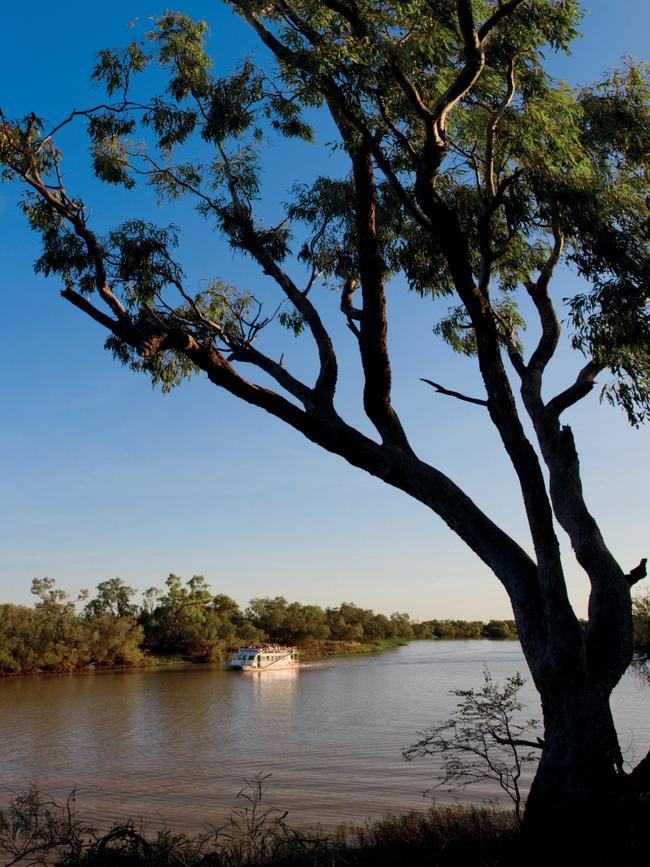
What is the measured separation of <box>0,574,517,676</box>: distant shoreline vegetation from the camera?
44594 mm

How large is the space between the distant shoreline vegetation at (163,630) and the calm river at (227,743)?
713 centimetres

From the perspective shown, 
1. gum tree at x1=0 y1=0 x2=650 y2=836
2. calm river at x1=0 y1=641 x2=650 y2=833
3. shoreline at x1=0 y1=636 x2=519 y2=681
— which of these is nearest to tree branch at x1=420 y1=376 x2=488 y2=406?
gum tree at x1=0 y1=0 x2=650 y2=836

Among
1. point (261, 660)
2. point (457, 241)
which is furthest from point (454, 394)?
point (261, 660)

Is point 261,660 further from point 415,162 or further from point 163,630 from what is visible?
point 415,162

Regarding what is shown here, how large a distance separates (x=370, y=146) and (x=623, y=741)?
16132 millimetres

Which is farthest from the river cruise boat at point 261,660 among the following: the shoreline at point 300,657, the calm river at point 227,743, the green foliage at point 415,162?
the green foliage at point 415,162

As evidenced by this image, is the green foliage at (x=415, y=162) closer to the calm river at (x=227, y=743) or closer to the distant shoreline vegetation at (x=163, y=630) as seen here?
the calm river at (x=227, y=743)

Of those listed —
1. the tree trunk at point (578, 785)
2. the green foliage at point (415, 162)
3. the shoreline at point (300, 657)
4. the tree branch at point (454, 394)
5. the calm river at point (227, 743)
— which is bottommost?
the shoreline at point (300, 657)

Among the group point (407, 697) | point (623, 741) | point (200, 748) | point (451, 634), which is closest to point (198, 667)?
point (407, 697)

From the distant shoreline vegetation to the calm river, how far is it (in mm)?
7133

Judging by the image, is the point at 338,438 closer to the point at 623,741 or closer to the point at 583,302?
the point at 583,302

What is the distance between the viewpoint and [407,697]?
28.7 m

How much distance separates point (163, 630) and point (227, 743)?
3988cm

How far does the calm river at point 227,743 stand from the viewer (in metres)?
12.1
